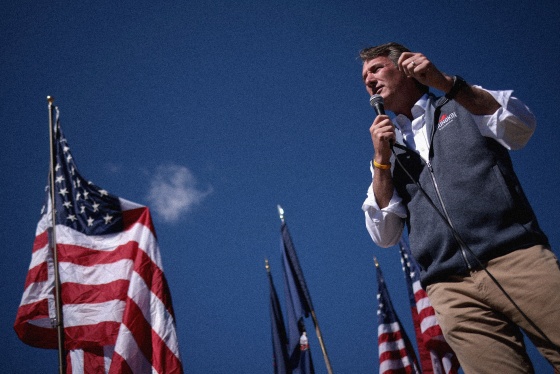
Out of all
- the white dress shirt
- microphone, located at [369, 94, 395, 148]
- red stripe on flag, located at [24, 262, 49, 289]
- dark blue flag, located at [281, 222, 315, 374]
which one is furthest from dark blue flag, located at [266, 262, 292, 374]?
microphone, located at [369, 94, 395, 148]

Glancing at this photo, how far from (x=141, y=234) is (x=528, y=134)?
5.00 meters

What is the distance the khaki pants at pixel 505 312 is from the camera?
1.40 m

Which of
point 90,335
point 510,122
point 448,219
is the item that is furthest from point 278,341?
point 510,122

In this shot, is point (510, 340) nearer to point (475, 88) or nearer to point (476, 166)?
point (476, 166)

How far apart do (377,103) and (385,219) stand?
0.64 meters

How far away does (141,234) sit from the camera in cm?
547

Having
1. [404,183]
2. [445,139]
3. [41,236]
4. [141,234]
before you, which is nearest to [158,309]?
[141,234]

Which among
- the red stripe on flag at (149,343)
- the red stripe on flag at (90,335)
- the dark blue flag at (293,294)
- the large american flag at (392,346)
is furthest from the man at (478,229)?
the large american flag at (392,346)

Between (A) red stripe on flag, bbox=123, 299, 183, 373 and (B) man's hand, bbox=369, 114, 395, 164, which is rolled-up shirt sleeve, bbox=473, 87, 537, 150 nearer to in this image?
(B) man's hand, bbox=369, 114, 395, 164

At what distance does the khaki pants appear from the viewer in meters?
1.40

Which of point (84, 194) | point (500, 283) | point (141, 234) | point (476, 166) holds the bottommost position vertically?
point (500, 283)

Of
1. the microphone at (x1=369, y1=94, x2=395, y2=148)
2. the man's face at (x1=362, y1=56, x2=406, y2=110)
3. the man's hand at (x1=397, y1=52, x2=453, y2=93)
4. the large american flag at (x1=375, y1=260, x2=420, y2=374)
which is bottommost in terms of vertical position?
the large american flag at (x1=375, y1=260, x2=420, y2=374)

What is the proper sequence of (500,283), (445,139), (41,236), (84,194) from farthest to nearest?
1. (84,194)
2. (41,236)
3. (445,139)
4. (500,283)

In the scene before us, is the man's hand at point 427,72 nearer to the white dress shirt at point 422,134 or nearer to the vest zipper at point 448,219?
the white dress shirt at point 422,134
